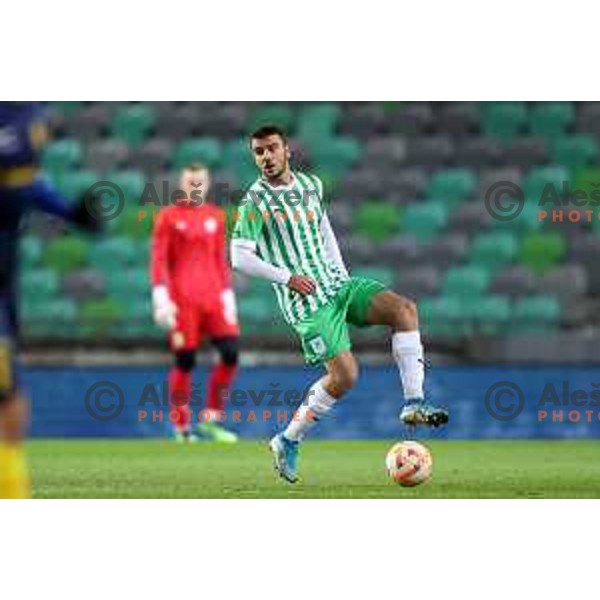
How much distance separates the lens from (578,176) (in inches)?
421

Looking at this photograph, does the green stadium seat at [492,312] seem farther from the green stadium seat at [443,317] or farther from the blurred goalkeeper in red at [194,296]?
the blurred goalkeeper in red at [194,296]

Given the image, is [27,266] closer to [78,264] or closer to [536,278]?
[78,264]

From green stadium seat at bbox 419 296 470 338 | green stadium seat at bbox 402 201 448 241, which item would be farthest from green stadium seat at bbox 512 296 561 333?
green stadium seat at bbox 402 201 448 241

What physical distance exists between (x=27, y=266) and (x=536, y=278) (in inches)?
131

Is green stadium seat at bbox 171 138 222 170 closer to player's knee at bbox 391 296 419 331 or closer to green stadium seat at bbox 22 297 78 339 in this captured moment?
green stadium seat at bbox 22 297 78 339

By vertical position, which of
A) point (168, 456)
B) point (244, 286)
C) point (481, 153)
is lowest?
point (168, 456)

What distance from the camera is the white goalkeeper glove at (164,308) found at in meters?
10.8

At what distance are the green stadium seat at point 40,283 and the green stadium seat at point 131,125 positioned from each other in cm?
101

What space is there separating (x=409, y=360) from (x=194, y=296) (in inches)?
136

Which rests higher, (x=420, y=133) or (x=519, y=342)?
(x=420, y=133)

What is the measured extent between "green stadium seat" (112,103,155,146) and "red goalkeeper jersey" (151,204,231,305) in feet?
2.92

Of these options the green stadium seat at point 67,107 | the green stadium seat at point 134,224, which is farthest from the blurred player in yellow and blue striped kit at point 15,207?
the green stadium seat at point 134,224

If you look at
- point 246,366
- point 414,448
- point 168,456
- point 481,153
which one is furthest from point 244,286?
point 414,448

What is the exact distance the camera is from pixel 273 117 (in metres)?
10.7
